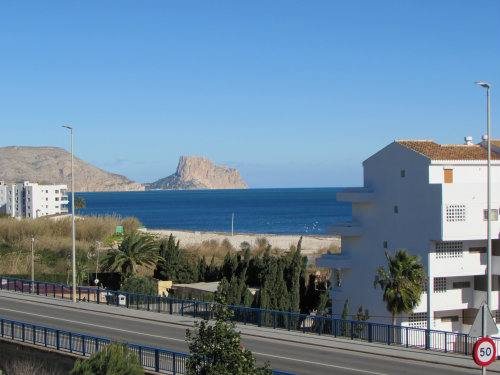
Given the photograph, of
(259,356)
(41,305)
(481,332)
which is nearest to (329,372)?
(259,356)

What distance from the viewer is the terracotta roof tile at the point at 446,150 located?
39.5 meters

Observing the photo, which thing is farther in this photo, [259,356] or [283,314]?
[283,314]

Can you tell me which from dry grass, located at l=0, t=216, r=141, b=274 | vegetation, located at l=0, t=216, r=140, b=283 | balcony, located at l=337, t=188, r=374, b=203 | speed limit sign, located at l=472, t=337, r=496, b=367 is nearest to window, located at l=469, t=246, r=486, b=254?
balcony, located at l=337, t=188, r=374, b=203

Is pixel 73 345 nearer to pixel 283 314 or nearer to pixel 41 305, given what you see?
pixel 283 314

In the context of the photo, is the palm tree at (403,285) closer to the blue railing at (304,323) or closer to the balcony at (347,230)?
the blue railing at (304,323)

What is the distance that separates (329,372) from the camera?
66.4 ft

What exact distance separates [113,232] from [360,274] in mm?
46094

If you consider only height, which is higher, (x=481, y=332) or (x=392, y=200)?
(x=392, y=200)

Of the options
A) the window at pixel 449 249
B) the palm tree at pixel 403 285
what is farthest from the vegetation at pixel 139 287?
the window at pixel 449 249

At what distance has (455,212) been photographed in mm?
36938

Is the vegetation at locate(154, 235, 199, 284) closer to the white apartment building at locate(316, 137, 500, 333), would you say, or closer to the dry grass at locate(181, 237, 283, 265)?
the white apartment building at locate(316, 137, 500, 333)

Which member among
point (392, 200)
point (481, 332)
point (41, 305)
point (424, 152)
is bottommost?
point (41, 305)

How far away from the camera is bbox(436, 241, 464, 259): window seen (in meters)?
37.8

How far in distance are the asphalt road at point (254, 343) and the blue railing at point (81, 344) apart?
290 centimetres
